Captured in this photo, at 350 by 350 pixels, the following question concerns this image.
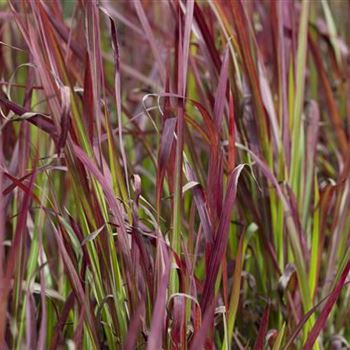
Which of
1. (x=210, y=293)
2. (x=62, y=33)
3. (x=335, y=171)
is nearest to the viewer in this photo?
(x=210, y=293)

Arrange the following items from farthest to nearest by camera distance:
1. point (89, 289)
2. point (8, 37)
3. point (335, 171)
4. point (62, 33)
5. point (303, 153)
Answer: point (8, 37) → point (335, 171) → point (303, 153) → point (62, 33) → point (89, 289)

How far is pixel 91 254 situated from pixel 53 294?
6.8 inches

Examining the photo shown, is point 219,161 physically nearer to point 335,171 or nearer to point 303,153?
point 303,153

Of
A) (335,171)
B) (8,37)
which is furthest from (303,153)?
(8,37)

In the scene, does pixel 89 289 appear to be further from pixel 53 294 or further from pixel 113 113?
pixel 113 113

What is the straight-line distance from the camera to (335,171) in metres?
1.70

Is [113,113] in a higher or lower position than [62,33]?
lower

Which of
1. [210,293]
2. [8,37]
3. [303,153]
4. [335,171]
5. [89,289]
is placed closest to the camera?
[210,293]

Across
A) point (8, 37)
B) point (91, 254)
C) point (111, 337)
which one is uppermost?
point (8, 37)

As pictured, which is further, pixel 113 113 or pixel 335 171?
pixel 113 113

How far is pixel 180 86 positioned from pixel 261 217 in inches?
14.9

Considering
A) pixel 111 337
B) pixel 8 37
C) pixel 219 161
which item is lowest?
pixel 111 337

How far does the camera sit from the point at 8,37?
6.28 ft

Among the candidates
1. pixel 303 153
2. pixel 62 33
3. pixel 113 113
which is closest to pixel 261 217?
pixel 303 153
